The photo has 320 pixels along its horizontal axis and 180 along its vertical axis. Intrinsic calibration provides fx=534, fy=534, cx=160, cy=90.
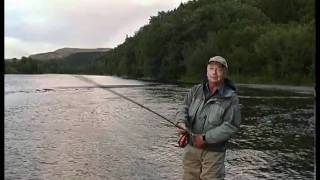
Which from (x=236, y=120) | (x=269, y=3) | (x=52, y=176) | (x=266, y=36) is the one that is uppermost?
(x=269, y=3)

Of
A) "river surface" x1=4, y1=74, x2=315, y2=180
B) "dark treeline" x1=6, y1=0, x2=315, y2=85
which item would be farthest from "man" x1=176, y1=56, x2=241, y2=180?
"dark treeline" x1=6, y1=0, x2=315, y2=85

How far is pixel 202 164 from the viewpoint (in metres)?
4.71

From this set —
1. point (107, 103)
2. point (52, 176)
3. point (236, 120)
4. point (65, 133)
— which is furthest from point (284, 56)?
point (236, 120)

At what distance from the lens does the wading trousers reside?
4.65m

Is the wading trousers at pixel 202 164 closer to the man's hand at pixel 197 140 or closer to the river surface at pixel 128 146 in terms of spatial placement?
the man's hand at pixel 197 140

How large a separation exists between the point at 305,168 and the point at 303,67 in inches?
1786

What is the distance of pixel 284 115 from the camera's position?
2144 centimetres

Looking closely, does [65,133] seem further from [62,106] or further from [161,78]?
[161,78]

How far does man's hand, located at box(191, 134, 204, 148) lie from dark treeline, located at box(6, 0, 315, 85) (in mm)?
44366

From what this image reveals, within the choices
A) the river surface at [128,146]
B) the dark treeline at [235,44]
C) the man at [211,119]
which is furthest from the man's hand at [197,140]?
the dark treeline at [235,44]

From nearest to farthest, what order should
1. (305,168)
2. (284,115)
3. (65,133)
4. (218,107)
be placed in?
(218,107) < (305,168) < (65,133) < (284,115)

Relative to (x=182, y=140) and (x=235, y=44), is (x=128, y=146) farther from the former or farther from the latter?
(x=235, y=44)

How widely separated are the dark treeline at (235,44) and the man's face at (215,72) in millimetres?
44319

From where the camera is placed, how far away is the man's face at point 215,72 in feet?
14.9
